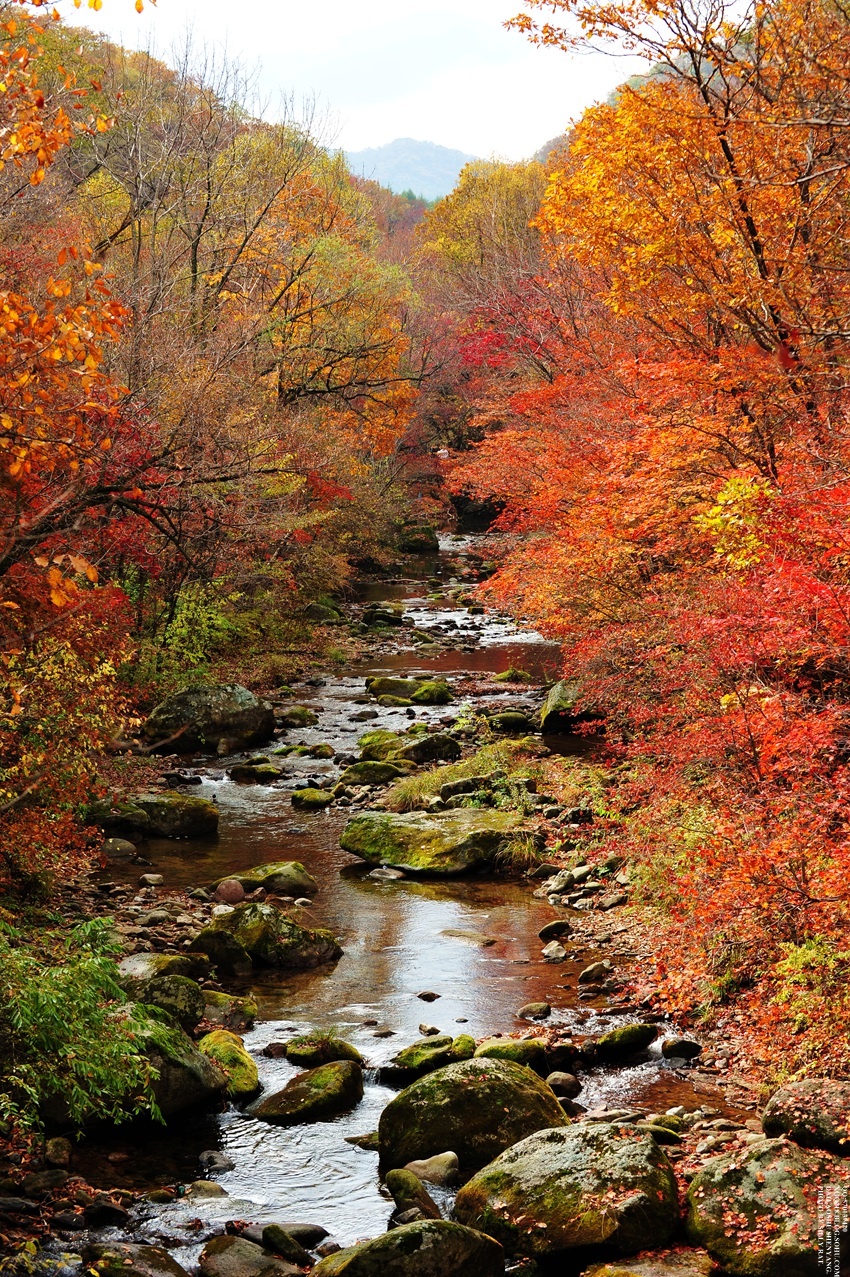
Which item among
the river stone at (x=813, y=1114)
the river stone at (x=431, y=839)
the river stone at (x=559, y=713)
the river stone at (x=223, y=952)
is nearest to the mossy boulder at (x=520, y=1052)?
the river stone at (x=813, y=1114)

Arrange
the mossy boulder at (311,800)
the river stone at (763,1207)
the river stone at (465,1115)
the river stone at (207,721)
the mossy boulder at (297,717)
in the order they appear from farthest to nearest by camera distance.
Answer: the mossy boulder at (297,717), the river stone at (207,721), the mossy boulder at (311,800), the river stone at (465,1115), the river stone at (763,1207)

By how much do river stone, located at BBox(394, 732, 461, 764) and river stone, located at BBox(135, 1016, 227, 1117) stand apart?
9.99 meters

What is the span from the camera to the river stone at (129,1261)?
18.5 feet

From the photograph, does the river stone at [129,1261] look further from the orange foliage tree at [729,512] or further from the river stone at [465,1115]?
the orange foliage tree at [729,512]

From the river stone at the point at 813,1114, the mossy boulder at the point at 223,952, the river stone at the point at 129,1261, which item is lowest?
the mossy boulder at the point at 223,952

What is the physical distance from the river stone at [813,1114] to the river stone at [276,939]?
5093 millimetres

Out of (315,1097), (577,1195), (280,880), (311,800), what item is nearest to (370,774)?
(311,800)

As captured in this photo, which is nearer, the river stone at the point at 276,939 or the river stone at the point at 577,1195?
the river stone at the point at 577,1195

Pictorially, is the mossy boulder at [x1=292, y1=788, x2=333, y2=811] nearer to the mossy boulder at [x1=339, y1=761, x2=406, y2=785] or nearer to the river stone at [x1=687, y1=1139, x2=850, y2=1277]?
the mossy boulder at [x1=339, y1=761, x2=406, y2=785]

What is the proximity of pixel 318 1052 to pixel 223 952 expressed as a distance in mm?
2371

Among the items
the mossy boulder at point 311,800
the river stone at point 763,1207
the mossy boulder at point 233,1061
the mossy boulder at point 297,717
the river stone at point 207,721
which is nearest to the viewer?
the river stone at point 763,1207

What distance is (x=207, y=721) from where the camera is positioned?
62.5 feet

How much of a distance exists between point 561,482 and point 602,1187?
1494 cm

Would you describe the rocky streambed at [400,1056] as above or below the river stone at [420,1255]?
below
